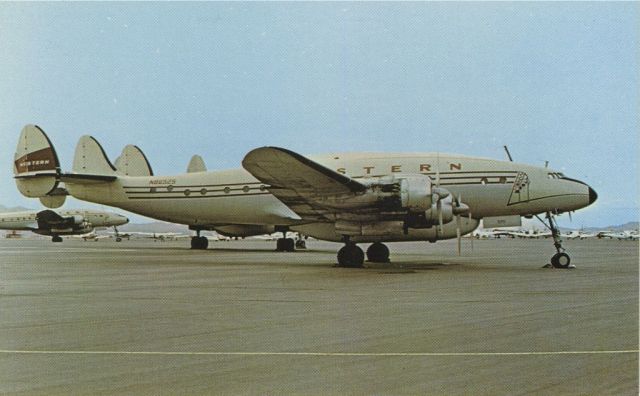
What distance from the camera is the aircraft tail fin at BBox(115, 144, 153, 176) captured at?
36.8 metres

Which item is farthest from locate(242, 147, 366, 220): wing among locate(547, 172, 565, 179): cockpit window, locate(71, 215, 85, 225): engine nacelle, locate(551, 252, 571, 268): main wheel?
locate(71, 215, 85, 225): engine nacelle

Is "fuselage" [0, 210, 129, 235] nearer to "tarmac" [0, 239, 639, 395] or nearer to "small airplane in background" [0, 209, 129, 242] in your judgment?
"small airplane in background" [0, 209, 129, 242]

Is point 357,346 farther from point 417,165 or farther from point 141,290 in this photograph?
point 417,165

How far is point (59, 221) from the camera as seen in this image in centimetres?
6531

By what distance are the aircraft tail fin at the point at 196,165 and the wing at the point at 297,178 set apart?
24.6 m

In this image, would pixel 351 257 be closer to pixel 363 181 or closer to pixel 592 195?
pixel 363 181

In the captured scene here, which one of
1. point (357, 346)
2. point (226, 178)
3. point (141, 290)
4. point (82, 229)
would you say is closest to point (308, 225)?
point (226, 178)

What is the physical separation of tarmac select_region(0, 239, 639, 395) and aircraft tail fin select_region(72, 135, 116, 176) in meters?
17.8

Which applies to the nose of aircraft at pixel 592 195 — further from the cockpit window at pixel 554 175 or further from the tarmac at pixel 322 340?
the tarmac at pixel 322 340

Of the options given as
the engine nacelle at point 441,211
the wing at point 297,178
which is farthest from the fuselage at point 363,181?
the engine nacelle at point 441,211

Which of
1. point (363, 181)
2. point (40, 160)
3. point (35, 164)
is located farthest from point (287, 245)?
point (363, 181)

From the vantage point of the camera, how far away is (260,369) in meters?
5.53

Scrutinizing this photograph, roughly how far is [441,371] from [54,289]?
10.2 meters

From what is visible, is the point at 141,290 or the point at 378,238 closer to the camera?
the point at 141,290
